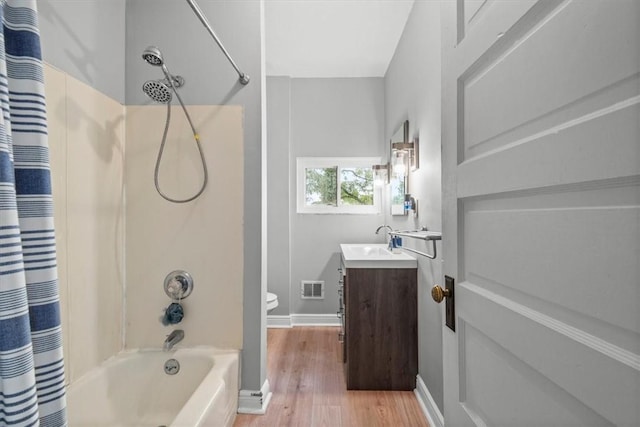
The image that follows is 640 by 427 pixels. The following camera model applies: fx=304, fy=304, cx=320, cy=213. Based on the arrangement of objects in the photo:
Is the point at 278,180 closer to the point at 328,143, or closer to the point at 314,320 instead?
the point at 328,143

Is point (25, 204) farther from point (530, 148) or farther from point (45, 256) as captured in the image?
point (530, 148)

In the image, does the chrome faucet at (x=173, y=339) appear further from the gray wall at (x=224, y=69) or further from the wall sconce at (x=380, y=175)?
the wall sconce at (x=380, y=175)

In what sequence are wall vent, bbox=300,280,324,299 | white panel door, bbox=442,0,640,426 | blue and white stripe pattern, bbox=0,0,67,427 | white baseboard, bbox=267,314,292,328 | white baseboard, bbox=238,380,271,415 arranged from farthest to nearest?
wall vent, bbox=300,280,324,299, white baseboard, bbox=267,314,292,328, white baseboard, bbox=238,380,271,415, blue and white stripe pattern, bbox=0,0,67,427, white panel door, bbox=442,0,640,426

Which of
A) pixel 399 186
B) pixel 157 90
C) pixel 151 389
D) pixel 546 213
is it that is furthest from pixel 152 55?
pixel 399 186

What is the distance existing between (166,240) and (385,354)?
1594 mm

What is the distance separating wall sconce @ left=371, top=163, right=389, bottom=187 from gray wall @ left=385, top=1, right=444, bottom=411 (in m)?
0.78

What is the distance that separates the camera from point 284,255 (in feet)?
11.0

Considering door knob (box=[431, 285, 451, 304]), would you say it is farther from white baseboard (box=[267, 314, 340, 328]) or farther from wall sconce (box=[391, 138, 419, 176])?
white baseboard (box=[267, 314, 340, 328])

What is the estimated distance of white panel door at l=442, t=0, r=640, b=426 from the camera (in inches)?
16.5

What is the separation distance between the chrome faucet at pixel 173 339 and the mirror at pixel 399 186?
1.81 meters

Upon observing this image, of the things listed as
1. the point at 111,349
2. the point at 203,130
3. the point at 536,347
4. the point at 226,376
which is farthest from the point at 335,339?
the point at 536,347

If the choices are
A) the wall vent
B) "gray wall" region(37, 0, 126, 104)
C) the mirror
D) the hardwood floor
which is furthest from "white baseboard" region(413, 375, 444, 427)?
"gray wall" region(37, 0, 126, 104)

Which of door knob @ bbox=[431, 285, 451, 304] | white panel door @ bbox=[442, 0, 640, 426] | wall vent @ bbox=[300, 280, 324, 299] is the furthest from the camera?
wall vent @ bbox=[300, 280, 324, 299]

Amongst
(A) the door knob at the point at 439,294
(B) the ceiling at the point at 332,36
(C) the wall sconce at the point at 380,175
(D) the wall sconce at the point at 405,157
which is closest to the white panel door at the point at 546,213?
(A) the door knob at the point at 439,294
